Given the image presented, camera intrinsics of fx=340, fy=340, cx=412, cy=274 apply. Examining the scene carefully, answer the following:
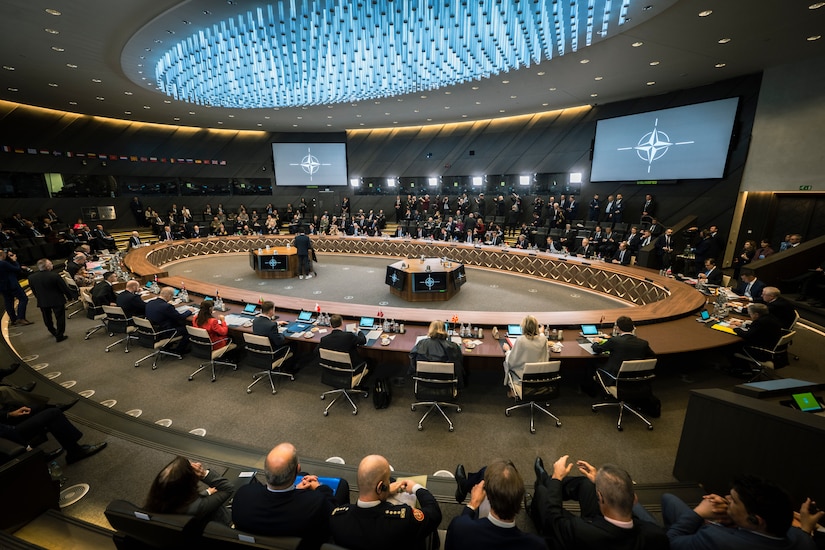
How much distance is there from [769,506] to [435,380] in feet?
9.09

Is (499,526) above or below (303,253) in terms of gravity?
above

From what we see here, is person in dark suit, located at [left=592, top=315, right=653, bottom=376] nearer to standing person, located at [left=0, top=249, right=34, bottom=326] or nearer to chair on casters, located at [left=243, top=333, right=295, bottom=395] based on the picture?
chair on casters, located at [left=243, top=333, right=295, bottom=395]

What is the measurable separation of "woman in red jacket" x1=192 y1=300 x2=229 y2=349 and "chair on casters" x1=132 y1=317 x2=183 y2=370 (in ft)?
2.64

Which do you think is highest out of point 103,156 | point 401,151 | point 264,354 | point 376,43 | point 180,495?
point 376,43

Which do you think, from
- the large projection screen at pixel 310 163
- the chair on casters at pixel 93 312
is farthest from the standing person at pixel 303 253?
the large projection screen at pixel 310 163

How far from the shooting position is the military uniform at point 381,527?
5.91ft

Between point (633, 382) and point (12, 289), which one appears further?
point (12, 289)

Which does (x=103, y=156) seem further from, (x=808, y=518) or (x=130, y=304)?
(x=808, y=518)

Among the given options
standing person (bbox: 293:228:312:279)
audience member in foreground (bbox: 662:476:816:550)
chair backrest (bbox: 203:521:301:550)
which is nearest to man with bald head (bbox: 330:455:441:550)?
chair backrest (bbox: 203:521:301:550)

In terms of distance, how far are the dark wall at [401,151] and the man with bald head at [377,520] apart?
14.5m

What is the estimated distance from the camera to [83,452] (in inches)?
129

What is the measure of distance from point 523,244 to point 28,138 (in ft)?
73.3

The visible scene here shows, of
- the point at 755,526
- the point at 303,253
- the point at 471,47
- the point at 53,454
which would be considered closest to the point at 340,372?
the point at 53,454

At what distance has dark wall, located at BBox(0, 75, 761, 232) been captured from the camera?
38.4ft
